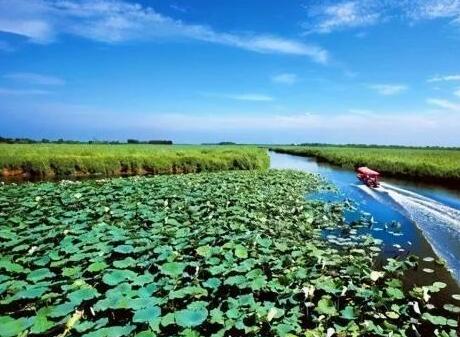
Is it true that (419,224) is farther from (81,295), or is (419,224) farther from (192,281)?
(81,295)

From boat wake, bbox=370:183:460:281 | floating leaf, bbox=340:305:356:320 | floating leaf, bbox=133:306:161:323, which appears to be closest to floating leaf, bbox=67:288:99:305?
floating leaf, bbox=133:306:161:323

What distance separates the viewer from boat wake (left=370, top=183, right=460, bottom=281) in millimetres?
8773

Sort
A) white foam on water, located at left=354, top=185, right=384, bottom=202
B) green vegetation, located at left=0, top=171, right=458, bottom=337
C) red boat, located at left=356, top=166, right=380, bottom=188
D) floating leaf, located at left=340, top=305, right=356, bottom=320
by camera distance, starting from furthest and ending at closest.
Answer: red boat, located at left=356, top=166, right=380, bottom=188 → white foam on water, located at left=354, top=185, right=384, bottom=202 → floating leaf, located at left=340, top=305, right=356, bottom=320 → green vegetation, located at left=0, top=171, right=458, bottom=337

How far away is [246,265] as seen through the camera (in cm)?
573

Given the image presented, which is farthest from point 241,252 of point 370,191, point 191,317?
point 370,191

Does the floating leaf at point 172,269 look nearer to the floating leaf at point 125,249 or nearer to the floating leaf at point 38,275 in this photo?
the floating leaf at point 125,249

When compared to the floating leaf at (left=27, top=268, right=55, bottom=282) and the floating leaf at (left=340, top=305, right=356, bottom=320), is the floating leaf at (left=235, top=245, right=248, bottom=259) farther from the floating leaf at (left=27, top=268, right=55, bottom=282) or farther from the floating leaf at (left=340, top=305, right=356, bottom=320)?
the floating leaf at (left=27, top=268, right=55, bottom=282)

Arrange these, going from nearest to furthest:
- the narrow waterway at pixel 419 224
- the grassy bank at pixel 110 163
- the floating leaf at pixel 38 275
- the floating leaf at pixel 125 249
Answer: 1. the floating leaf at pixel 38 275
2. the floating leaf at pixel 125 249
3. the narrow waterway at pixel 419 224
4. the grassy bank at pixel 110 163

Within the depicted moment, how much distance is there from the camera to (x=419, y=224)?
1191 cm

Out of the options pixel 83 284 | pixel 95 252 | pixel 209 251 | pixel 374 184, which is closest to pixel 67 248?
pixel 95 252

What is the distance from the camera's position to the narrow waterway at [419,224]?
7539 millimetres

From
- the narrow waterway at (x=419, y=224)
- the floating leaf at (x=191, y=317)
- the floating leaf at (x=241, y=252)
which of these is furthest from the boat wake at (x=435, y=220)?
the floating leaf at (x=191, y=317)

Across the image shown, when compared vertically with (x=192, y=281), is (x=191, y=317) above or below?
above

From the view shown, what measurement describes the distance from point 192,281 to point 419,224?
9.05m
